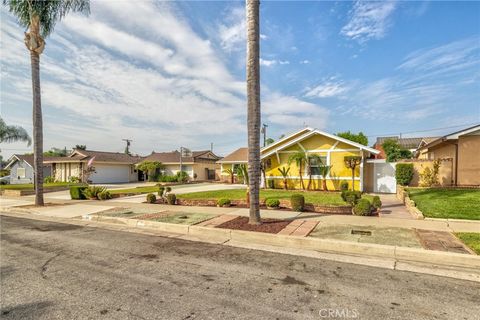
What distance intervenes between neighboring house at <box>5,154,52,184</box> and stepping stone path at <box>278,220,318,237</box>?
39.0 meters

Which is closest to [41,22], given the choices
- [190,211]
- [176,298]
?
[190,211]

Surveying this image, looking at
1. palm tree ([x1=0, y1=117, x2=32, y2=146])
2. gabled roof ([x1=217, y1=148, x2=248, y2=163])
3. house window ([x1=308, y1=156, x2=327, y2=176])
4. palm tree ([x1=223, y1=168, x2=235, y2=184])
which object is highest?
palm tree ([x1=0, y1=117, x2=32, y2=146])

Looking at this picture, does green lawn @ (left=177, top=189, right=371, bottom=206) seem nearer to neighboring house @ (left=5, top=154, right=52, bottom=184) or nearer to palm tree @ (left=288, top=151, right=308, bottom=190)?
palm tree @ (left=288, top=151, right=308, bottom=190)

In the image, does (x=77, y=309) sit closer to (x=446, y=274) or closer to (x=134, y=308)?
(x=134, y=308)

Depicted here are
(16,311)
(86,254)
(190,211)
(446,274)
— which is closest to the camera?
(16,311)

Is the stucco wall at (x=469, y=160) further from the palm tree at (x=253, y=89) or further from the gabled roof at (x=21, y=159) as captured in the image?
the gabled roof at (x=21, y=159)

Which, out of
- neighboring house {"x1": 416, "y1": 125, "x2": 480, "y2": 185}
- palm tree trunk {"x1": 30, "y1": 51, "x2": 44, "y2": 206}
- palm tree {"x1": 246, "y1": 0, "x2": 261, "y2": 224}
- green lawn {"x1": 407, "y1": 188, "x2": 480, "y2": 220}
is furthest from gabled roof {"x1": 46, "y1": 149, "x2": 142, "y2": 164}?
neighboring house {"x1": 416, "y1": 125, "x2": 480, "y2": 185}

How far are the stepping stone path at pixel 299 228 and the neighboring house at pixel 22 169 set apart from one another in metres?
39.0

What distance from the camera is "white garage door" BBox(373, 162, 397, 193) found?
55.2 feet

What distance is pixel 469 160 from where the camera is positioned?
1380cm

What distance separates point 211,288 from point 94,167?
111 ft

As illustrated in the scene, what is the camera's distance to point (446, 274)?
178 inches

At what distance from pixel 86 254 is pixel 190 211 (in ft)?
16.8

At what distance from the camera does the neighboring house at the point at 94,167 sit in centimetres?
3212
